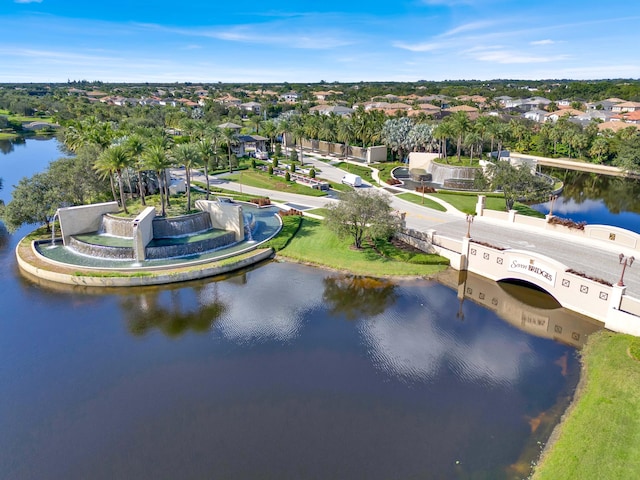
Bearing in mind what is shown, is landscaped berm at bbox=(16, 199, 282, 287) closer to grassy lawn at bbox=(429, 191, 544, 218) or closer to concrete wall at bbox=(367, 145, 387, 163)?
grassy lawn at bbox=(429, 191, 544, 218)

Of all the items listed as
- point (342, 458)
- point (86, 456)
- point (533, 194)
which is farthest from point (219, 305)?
point (533, 194)

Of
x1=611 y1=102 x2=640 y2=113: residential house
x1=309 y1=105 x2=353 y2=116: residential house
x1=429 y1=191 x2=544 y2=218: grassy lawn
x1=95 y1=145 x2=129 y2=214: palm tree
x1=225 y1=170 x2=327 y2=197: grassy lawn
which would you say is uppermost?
x1=611 y1=102 x2=640 y2=113: residential house

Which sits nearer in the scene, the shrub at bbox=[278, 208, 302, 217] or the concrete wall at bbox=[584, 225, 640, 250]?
the concrete wall at bbox=[584, 225, 640, 250]

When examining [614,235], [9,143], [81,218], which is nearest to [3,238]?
[81,218]

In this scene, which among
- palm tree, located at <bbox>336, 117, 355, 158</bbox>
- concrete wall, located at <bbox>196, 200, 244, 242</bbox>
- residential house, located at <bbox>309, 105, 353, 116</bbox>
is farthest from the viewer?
residential house, located at <bbox>309, 105, 353, 116</bbox>

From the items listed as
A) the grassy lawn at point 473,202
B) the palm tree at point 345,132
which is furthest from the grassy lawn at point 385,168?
the grassy lawn at point 473,202

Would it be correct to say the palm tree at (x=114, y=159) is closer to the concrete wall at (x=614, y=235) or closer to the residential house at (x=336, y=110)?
the concrete wall at (x=614, y=235)

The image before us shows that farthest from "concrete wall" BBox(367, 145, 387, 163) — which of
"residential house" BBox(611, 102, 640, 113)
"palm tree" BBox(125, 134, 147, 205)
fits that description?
"residential house" BBox(611, 102, 640, 113)

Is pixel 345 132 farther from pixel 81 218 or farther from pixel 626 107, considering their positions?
pixel 626 107
